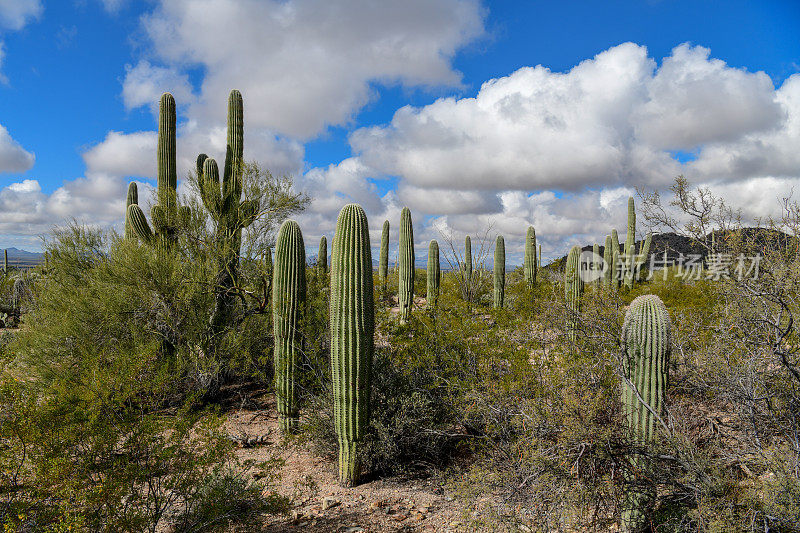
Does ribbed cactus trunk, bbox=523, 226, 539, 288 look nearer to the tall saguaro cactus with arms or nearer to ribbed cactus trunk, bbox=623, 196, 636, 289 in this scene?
ribbed cactus trunk, bbox=623, 196, 636, 289

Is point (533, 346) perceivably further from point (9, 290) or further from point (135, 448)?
point (9, 290)

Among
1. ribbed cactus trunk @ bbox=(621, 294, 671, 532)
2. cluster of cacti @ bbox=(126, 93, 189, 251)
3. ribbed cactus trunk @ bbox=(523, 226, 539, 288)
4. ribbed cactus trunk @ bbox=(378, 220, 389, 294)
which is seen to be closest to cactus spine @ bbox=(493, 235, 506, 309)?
ribbed cactus trunk @ bbox=(523, 226, 539, 288)

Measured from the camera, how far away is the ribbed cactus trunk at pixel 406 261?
37.5ft

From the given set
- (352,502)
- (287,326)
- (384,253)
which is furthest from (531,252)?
(352,502)

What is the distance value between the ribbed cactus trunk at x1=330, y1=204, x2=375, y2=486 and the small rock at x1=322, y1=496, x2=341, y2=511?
0.41 m

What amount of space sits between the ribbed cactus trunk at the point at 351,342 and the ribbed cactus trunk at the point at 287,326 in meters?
1.55

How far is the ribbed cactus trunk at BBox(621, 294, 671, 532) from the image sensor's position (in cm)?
379

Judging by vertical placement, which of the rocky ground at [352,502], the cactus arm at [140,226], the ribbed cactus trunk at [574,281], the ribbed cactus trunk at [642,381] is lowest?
the rocky ground at [352,502]

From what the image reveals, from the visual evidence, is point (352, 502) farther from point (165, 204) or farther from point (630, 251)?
point (630, 251)

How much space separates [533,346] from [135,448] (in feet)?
16.8

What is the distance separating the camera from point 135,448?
3.39 m

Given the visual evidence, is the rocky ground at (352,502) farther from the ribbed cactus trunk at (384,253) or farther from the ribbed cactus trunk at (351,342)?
the ribbed cactus trunk at (384,253)

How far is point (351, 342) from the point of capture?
495 centimetres

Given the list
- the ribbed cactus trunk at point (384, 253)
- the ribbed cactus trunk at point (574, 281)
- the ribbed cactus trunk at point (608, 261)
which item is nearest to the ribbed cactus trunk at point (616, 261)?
the ribbed cactus trunk at point (608, 261)
